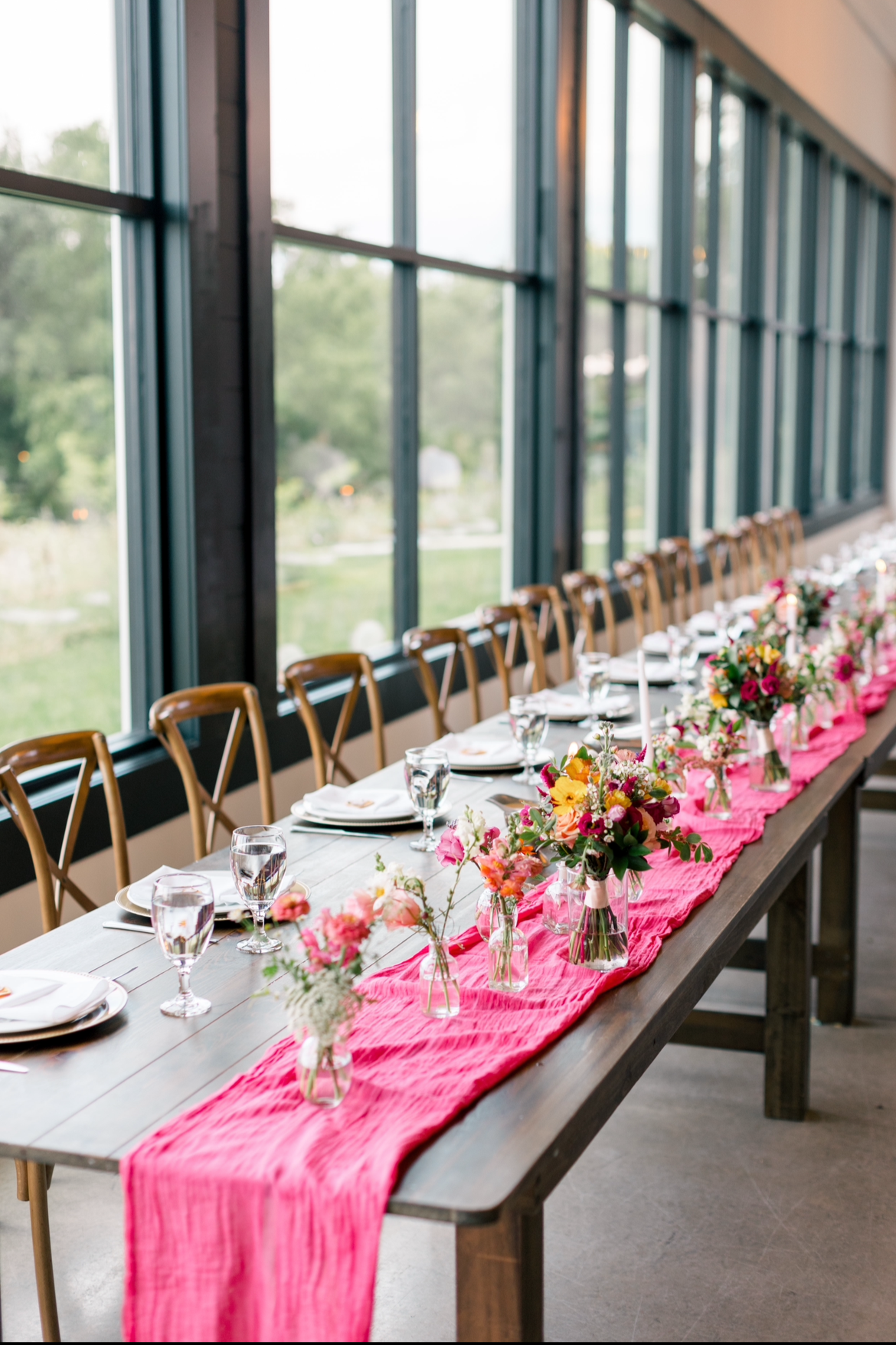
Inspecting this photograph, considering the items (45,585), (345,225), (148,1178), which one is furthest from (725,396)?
(148,1178)

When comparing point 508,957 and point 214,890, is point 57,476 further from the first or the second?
point 508,957

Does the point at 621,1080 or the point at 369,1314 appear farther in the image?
the point at 621,1080

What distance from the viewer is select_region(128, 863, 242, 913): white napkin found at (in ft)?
6.77

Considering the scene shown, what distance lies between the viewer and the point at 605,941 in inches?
72.5

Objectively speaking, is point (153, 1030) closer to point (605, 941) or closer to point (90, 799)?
point (605, 941)

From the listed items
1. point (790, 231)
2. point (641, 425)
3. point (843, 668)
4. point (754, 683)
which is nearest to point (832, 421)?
point (790, 231)

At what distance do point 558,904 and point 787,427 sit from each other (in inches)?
406

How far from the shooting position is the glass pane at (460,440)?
18.2 ft

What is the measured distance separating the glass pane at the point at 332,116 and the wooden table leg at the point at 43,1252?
10.0 feet

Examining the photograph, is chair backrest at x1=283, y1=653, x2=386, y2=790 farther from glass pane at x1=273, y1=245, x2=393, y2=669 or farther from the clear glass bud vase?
the clear glass bud vase

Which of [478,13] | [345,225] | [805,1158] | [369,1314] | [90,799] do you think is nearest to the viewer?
[369,1314]

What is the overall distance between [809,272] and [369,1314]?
37.7 ft

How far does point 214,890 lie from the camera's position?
6.59 feet

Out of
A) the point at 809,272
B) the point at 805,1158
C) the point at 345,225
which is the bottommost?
the point at 805,1158
